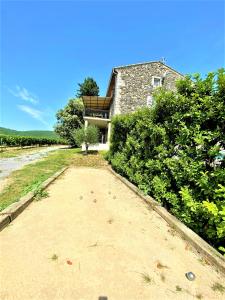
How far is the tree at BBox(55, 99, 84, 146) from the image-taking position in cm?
3384

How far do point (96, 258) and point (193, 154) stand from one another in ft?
8.29

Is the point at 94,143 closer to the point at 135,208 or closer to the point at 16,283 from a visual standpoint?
the point at 135,208

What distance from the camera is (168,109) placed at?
4.66 m

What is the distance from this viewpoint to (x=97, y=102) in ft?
81.4

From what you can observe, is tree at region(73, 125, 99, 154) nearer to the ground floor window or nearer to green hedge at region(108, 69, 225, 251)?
the ground floor window

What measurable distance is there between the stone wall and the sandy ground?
17.0 metres

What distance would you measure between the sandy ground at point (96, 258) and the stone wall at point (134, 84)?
1697cm

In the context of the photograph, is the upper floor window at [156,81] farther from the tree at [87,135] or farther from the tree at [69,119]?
the tree at [69,119]

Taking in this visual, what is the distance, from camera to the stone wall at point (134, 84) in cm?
2006

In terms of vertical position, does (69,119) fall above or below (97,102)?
below

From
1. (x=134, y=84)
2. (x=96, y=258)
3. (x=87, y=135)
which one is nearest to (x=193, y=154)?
(x=96, y=258)

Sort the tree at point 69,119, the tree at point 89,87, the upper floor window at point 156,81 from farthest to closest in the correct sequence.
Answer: the tree at point 89,87 → the tree at point 69,119 → the upper floor window at point 156,81

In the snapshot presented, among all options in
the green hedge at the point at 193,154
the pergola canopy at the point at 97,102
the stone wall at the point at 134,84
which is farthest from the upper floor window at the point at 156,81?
the green hedge at the point at 193,154

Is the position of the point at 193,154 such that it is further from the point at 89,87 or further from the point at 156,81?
the point at 89,87
